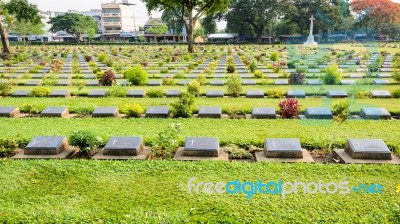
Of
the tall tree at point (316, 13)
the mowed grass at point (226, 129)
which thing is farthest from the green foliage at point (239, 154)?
the tall tree at point (316, 13)

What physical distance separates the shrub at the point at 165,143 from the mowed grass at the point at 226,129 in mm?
402

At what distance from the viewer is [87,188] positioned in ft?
13.0

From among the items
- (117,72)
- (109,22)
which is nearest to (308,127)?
(117,72)

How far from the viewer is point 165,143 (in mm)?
4871

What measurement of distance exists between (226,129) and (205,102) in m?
2.37

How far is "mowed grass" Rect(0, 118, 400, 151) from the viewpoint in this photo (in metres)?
5.57

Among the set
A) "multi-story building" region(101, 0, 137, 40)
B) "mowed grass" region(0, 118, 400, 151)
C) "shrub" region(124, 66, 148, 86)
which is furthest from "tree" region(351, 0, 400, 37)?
"multi-story building" region(101, 0, 137, 40)

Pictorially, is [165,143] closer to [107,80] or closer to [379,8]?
[107,80]

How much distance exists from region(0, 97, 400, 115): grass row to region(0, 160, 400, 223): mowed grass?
3.21 m

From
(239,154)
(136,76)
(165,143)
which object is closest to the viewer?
(165,143)

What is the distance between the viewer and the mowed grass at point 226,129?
18.3ft

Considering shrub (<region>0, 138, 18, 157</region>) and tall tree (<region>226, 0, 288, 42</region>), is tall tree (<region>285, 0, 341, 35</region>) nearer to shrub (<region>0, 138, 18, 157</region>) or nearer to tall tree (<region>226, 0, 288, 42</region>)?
tall tree (<region>226, 0, 288, 42</region>)

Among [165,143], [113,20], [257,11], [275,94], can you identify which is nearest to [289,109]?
[275,94]

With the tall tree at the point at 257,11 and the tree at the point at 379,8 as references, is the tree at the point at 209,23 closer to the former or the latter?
the tall tree at the point at 257,11
